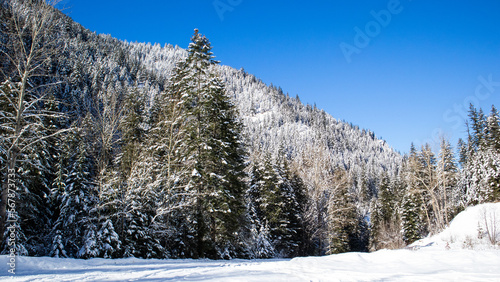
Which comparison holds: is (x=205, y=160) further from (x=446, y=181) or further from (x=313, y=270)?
(x=446, y=181)

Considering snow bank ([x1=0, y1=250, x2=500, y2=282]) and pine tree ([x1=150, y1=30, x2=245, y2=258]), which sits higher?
pine tree ([x1=150, y1=30, x2=245, y2=258])

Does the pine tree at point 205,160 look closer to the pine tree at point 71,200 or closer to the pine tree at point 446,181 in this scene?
the pine tree at point 71,200

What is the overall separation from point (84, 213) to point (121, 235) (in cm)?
432

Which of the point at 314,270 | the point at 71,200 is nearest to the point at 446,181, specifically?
the point at 314,270

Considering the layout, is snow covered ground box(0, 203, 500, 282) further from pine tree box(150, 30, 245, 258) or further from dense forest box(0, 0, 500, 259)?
pine tree box(150, 30, 245, 258)

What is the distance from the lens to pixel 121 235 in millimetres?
13898

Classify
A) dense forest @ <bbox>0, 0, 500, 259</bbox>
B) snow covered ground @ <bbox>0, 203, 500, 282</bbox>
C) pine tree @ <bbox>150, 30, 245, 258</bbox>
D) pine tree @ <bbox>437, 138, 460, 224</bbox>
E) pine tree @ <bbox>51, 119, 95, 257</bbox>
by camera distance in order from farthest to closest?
pine tree @ <bbox>437, 138, 460, 224</bbox>
pine tree @ <bbox>51, 119, 95, 257</bbox>
pine tree @ <bbox>150, 30, 245, 258</bbox>
dense forest @ <bbox>0, 0, 500, 259</bbox>
snow covered ground @ <bbox>0, 203, 500, 282</bbox>

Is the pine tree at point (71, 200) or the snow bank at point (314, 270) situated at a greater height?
the pine tree at point (71, 200)

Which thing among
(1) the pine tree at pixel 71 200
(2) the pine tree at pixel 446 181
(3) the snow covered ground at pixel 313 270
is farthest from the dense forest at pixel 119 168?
(2) the pine tree at pixel 446 181

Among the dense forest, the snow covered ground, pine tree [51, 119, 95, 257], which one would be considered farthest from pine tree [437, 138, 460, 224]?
pine tree [51, 119, 95, 257]

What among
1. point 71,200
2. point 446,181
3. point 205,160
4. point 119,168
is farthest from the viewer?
point 446,181

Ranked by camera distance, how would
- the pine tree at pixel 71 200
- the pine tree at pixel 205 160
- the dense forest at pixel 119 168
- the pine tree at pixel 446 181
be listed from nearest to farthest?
the dense forest at pixel 119 168 → the pine tree at pixel 205 160 → the pine tree at pixel 71 200 → the pine tree at pixel 446 181

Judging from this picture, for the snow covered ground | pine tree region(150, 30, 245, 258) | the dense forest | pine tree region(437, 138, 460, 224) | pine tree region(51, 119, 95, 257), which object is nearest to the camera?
the snow covered ground

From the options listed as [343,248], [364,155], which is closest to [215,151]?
[343,248]
